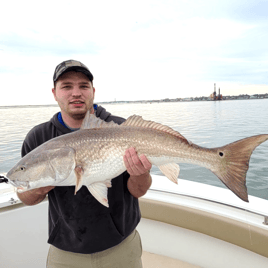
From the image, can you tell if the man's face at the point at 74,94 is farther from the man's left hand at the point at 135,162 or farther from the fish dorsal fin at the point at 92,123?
the man's left hand at the point at 135,162

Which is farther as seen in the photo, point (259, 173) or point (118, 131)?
point (259, 173)

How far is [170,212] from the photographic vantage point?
3.50 metres

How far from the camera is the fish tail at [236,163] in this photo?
1881 millimetres

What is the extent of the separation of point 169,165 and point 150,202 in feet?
4.91

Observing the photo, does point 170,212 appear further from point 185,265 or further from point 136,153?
point 136,153

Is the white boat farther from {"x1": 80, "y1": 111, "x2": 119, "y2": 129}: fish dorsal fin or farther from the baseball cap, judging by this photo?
the baseball cap

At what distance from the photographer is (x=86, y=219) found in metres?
2.29

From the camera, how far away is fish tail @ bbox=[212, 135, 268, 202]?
1881 millimetres

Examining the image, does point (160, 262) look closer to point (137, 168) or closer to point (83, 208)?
point (83, 208)

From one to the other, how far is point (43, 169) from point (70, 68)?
43.6 inches

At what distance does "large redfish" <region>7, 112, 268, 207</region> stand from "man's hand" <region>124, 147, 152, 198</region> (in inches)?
2.4

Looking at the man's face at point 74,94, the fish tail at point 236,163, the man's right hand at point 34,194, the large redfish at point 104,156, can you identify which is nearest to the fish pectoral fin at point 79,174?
the large redfish at point 104,156

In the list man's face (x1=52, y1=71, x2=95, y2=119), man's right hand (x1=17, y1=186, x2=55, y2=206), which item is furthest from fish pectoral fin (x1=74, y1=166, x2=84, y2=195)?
man's face (x1=52, y1=71, x2=95, y2=119)

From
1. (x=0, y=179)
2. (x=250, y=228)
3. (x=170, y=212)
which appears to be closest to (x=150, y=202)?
(x=170, y=212)
